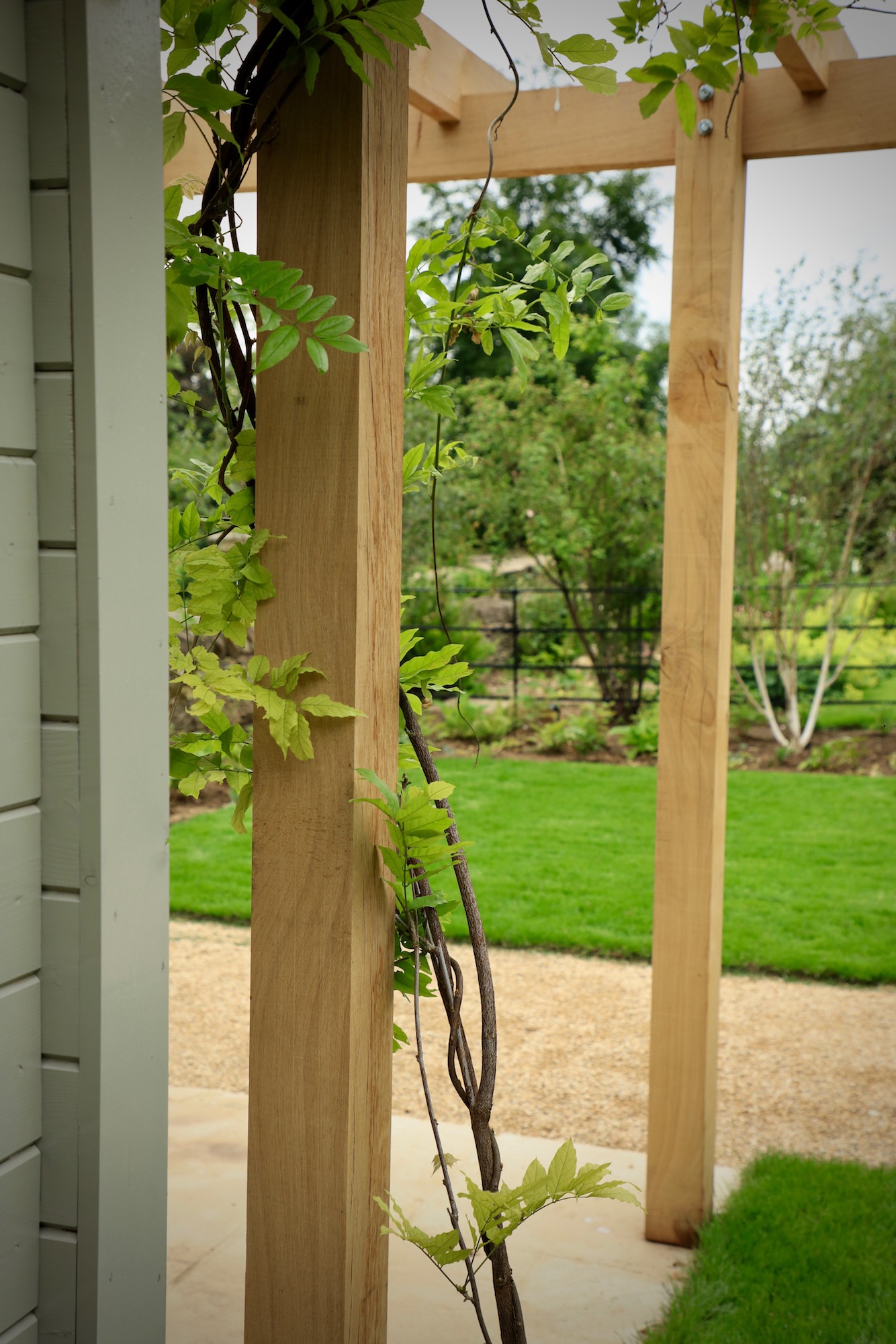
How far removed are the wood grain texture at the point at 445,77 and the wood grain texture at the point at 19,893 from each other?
180cm

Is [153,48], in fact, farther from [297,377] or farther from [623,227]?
[623,227]

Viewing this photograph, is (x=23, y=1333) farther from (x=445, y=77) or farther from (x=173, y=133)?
(x=445, y=77)

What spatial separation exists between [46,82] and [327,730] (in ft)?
1.98

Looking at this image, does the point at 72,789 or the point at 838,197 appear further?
the point at 838,197

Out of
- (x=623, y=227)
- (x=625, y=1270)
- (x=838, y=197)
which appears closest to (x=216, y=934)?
(x=625, y=1270)

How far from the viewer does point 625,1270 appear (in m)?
2.34

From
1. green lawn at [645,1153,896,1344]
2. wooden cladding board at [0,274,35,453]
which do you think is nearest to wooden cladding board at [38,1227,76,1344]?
wooden cladding board at [0,274,35,453]

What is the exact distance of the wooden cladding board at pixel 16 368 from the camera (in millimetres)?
880

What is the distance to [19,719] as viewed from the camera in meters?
0.92

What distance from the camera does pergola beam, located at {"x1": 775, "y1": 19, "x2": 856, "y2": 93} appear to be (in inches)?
81.4

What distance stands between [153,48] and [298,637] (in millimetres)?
532

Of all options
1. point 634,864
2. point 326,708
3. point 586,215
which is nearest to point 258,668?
point 326,708

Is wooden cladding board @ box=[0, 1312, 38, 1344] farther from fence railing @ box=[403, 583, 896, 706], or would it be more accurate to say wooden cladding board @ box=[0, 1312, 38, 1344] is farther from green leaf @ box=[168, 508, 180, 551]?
fence railing @ box=[403, 583, 896, 706]

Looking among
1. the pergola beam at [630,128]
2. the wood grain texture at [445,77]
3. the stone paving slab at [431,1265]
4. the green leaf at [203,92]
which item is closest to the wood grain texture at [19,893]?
the green leaf at [203,92]
